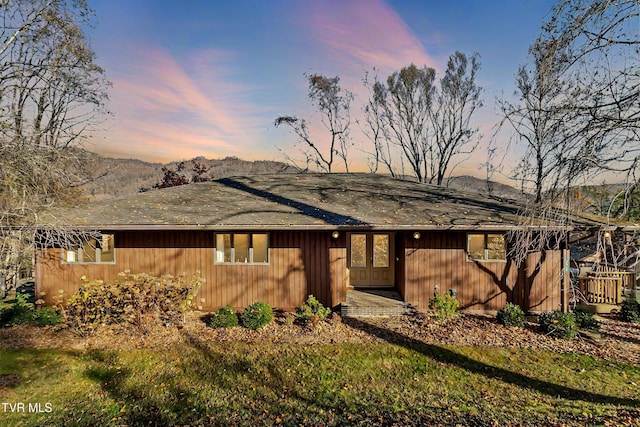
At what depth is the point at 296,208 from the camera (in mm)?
9703

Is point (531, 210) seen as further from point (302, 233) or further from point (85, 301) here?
point (85, 301)

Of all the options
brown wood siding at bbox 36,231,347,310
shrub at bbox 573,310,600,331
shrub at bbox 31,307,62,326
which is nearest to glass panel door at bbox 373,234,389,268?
brown wood siding at bbox 36,231,347,310

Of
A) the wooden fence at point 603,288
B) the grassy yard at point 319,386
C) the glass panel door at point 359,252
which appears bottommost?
the grassy yard at point 319,386

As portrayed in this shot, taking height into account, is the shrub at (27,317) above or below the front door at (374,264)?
below

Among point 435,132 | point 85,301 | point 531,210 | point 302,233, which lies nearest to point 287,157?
point 435,132

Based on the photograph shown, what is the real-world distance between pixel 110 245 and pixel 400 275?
29.2 ft

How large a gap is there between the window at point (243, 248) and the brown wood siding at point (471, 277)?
4.23 meters

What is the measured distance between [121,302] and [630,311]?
13493mm

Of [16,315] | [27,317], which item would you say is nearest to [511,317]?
[27,317]

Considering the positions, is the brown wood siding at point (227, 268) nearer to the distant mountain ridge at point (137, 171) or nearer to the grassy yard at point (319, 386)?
the grassy yard at point (319, 386)

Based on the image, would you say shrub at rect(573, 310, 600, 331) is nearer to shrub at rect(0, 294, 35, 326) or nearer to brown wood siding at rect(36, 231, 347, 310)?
brown wood siding at rect(36, 231, 347, 310)

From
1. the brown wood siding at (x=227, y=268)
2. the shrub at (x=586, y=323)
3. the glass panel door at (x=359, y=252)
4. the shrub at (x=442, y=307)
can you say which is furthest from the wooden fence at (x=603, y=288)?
the brown wood siding at (x=227, y=268)

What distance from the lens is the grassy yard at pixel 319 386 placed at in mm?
4531

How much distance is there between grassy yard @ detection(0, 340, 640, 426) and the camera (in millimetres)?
4531
